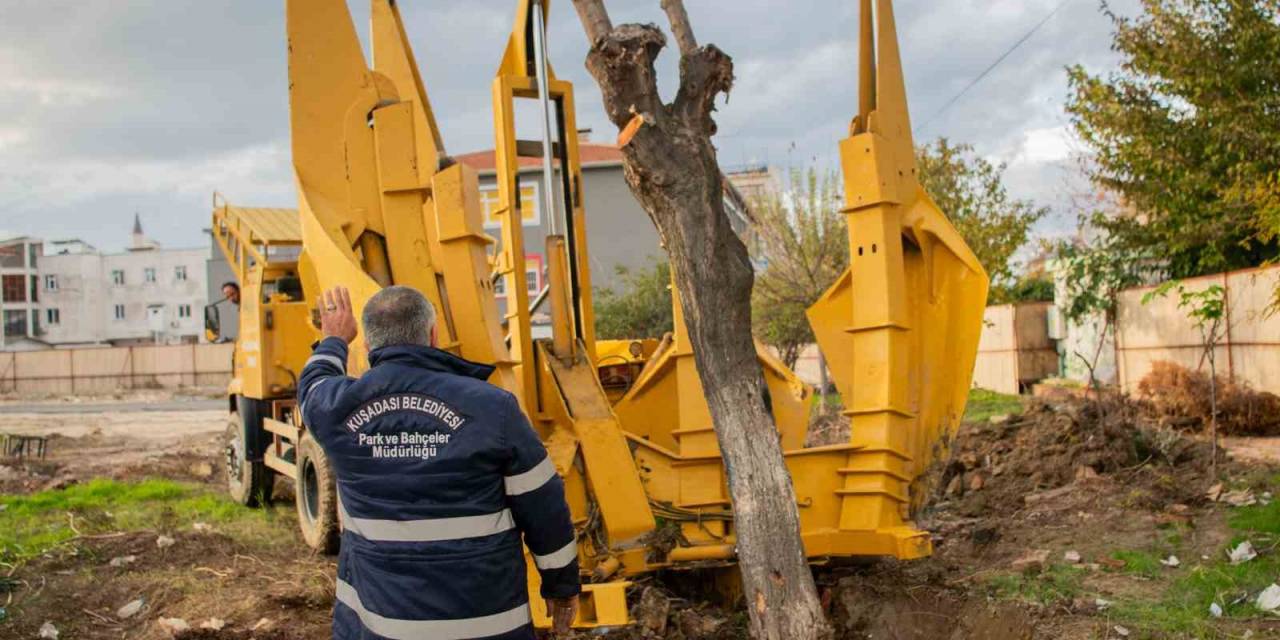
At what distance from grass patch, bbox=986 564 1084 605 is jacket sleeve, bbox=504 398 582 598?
11.7ft

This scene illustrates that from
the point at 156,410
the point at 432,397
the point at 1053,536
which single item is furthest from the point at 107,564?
the point at 156,410

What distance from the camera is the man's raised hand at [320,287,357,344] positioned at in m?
3.79

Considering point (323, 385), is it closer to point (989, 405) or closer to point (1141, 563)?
point (1141, 563)

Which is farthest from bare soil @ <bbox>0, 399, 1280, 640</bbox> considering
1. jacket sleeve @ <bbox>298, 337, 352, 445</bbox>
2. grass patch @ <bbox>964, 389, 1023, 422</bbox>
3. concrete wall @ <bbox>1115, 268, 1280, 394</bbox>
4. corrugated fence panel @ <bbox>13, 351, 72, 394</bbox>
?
corrugated fence panel @ <bbox>13, 351, 72, 394</bbox>

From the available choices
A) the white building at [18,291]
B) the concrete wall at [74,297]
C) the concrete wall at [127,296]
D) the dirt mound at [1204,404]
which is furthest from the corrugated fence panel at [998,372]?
the white building at [18,291]

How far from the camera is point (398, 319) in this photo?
10.9 ft

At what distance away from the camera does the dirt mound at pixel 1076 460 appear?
9234 millimetres

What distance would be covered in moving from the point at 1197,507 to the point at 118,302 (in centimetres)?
7467

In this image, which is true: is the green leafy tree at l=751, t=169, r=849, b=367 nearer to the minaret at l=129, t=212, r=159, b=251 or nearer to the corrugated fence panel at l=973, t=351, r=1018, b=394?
the corrugated fence panel at l=973, t=351, r=1018, b=394

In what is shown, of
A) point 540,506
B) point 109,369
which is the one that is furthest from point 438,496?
point 109,369

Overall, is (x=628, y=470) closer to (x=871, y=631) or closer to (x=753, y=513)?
(x=753, y=513)

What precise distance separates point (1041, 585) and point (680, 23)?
386cm

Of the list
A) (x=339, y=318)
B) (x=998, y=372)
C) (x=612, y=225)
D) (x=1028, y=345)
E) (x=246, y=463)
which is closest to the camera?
(x=339, y=318)

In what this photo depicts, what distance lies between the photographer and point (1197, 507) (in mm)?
8195
